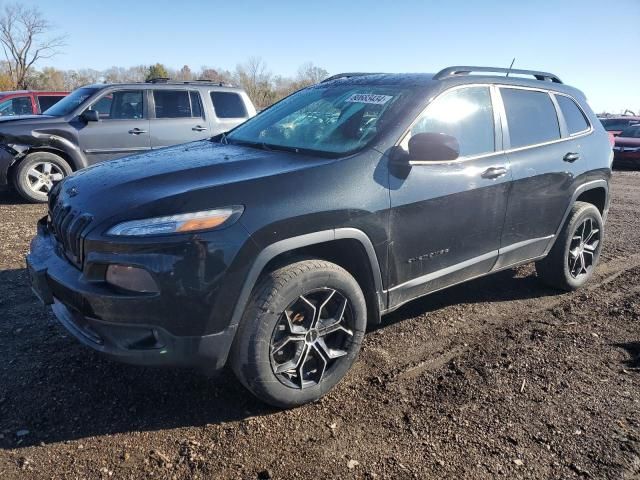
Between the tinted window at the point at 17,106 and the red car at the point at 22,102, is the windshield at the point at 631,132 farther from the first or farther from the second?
the tinted window at the point at 17,106

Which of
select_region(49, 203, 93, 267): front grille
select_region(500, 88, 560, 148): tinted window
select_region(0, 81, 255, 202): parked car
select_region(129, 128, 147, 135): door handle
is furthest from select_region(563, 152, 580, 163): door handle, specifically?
select_region(129, 128, 147, 135): door handle

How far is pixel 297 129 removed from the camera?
355 centimetres

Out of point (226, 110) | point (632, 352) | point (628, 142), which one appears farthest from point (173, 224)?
point (628, 142)

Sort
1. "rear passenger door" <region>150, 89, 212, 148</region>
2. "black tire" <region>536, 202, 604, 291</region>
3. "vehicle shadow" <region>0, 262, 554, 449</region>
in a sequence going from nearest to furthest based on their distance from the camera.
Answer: "vehicle shadow" <region>0, 262, 554, 449</region> < "black tire" <region>536, 202, 604, 291</region> < "rear passenger door" <region>150, 89, 212, 148</region>

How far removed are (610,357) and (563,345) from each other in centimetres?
29

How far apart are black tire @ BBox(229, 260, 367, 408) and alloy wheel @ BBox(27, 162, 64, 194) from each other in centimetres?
633

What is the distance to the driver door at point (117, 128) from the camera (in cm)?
789

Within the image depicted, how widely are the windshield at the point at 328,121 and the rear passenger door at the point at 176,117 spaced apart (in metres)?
4.74

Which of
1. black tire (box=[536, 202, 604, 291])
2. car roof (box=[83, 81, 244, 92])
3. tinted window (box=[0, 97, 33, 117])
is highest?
car roof (box=[83, 81, 244, 92])

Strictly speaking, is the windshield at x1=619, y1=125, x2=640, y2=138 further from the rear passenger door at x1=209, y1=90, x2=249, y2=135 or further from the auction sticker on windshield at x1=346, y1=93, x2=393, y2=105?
the auction sticker on windshield at x1=346, y1=93, x2=393, y2=105

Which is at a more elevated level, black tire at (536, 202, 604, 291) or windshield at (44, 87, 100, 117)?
windshield at (44, 87, 100, 117)

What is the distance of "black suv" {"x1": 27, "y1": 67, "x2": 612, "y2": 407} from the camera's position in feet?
7.89

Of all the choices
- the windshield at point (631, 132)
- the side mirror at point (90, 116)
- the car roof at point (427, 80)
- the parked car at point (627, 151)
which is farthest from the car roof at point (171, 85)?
the windshield at point (631, 132)

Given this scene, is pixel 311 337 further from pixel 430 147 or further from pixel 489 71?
pixel 489 71
